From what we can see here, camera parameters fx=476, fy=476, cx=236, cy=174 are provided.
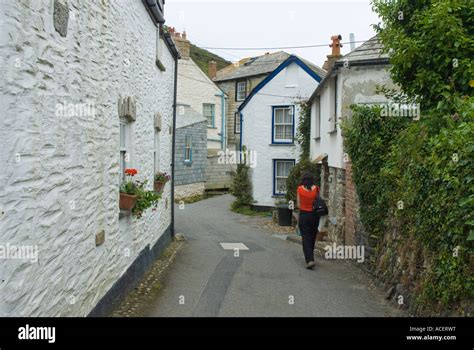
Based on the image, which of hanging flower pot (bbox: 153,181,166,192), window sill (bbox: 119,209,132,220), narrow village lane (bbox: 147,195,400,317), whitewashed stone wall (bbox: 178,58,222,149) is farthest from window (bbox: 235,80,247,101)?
window sill (bbox: 119,209,132,220)

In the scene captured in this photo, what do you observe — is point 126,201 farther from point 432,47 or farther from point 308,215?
point 432,47

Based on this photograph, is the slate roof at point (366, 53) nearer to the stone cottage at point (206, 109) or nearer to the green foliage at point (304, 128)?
the green foliage at point (304, 128)

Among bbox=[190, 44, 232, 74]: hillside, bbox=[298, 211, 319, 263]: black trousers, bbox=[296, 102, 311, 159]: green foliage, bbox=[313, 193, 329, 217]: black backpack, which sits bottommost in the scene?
Answer: bbox=[298, 211, 319, 263]: black trousers

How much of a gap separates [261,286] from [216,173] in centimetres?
2226

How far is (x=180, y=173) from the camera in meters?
25.8

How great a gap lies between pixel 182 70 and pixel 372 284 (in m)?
27.0

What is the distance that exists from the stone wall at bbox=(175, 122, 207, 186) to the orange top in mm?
16089

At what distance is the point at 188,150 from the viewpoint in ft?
88.6

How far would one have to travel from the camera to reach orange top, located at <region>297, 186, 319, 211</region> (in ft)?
31.9

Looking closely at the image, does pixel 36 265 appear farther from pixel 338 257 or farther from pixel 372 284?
pixel 338 257

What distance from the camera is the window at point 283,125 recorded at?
2248cm

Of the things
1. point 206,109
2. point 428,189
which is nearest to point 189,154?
point 206,109

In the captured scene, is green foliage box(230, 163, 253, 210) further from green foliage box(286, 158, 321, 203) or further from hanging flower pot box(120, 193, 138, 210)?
hanging flower pot box(120, 193, 138, 210)
